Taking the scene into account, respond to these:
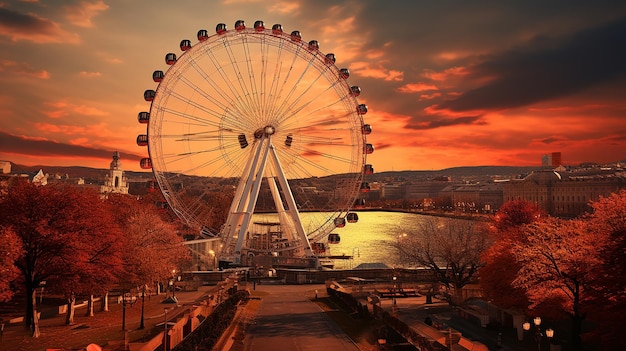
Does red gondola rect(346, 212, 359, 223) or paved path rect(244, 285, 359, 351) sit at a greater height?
red gondola rect(346, 212, 359, 223)

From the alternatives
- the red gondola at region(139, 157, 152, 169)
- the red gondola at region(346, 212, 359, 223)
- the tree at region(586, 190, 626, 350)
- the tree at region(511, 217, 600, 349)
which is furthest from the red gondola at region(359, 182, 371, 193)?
the tree at region(586, 190, 626, 350)

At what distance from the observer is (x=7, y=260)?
3409cm

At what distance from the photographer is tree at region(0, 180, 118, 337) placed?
3909 cm

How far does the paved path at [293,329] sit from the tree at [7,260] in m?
14.6

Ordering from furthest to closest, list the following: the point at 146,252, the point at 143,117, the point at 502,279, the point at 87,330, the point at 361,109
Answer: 1. the point at 361,109
2. the point at 143,117
3. the point at 146,252
4. the point at 502,279
5. the point at 87,330

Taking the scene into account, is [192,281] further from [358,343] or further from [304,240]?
[358,343]

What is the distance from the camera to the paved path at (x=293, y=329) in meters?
31.1

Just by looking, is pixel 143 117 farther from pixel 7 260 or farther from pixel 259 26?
pixel 7 260

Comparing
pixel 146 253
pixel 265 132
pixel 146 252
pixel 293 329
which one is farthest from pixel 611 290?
pixel 265 132

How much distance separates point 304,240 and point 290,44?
24.5m

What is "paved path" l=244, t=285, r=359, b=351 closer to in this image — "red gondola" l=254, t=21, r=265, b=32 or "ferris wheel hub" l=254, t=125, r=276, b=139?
"ferris wheel hub" l=254, t=125, r=276, b=139

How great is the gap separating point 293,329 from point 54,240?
17.9 m

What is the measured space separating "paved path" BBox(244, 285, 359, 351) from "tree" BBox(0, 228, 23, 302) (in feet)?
47.8

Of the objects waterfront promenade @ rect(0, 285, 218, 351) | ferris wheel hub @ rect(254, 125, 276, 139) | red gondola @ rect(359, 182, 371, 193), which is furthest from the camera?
red gondola @ rect(359, 182, 371, 193)
